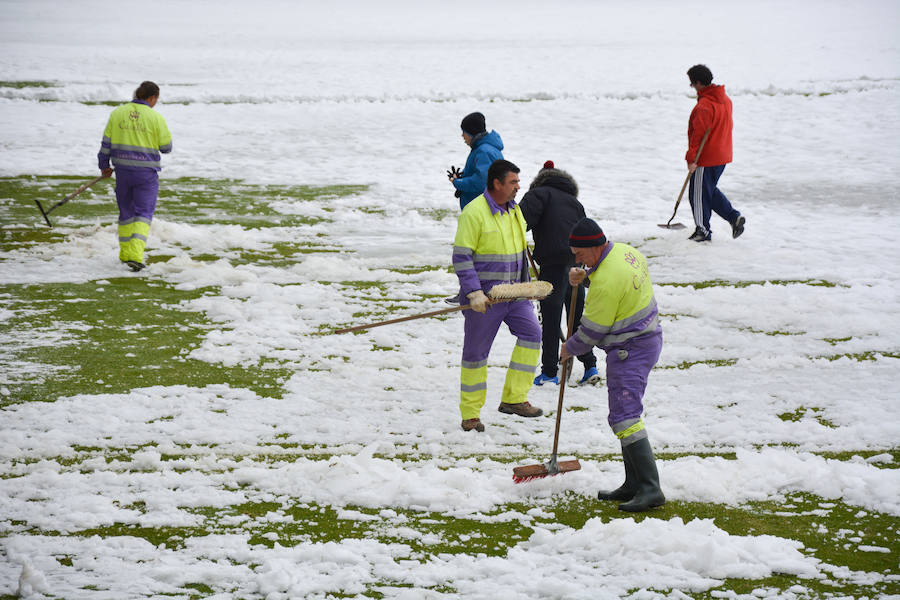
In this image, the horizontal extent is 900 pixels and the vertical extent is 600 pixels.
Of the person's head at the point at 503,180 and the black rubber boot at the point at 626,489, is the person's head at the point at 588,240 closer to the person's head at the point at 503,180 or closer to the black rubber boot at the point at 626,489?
the black rubber boot at the point at 626,489

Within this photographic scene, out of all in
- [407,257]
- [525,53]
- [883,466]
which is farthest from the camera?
[525,53]

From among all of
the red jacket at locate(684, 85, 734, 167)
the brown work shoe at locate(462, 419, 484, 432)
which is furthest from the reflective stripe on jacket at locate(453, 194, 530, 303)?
the red jacket at locate(684, 85, 734, 167)

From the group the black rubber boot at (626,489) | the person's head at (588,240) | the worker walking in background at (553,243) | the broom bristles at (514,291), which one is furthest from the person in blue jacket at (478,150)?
the black rubber boot at (626,489)

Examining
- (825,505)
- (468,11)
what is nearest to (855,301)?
(825,505)

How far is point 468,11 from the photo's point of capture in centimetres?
6912

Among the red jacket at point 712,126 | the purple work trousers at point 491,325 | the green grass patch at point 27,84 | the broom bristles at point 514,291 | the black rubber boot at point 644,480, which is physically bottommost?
the black rubber boot at point 644,480

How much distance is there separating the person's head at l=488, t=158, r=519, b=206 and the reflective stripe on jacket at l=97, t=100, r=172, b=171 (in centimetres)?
496

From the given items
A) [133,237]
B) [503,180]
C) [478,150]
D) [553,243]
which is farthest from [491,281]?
[133,237]

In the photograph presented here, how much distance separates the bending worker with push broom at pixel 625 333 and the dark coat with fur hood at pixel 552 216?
5.90ft

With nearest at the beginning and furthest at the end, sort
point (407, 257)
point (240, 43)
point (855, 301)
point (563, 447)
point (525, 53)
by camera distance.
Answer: point (563, 447), point (855, 301), point (407, 257), point (525, 53), point (240, 43)

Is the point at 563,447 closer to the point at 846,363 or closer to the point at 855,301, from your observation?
the point at 846,363

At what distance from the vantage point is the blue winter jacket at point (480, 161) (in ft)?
25.5

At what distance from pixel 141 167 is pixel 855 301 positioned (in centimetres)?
771

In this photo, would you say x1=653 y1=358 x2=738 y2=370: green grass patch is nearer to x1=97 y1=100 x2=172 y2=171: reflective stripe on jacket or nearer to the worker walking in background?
the worker walking in background
